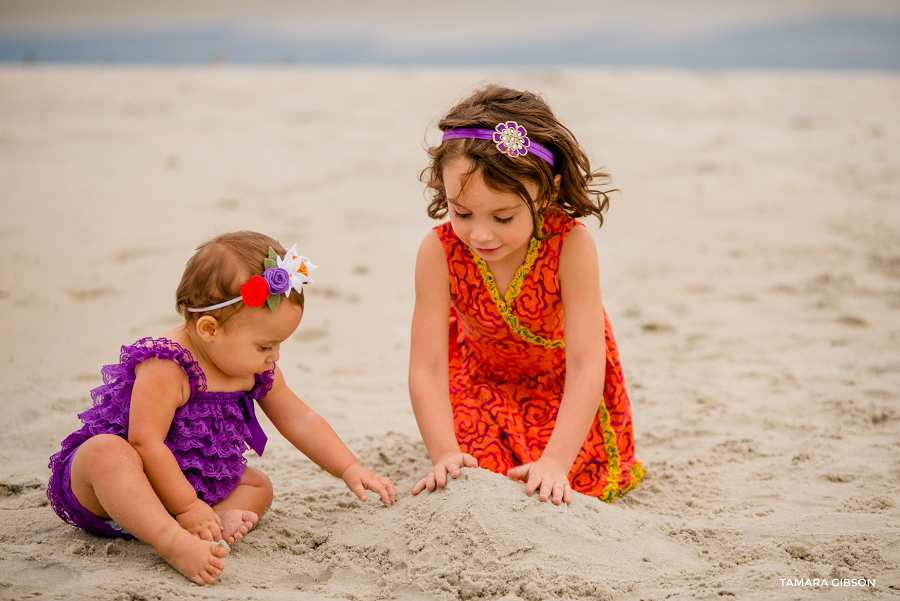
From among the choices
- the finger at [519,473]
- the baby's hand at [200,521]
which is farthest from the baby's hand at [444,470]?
the baby's hand at [200,521]

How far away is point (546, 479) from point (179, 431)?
1.03 meters

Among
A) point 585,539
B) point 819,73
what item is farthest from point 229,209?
point 819,73

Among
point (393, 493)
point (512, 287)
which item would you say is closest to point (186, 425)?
point (393, 493)

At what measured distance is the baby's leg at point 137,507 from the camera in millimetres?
1854

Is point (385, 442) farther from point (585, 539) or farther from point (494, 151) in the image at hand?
point (494, 151)

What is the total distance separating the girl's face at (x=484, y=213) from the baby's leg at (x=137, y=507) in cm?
110

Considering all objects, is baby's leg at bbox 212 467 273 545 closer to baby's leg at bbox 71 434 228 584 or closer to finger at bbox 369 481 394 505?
baby's leg at bbox 71 434 228 584

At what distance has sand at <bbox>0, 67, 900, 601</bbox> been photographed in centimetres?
195

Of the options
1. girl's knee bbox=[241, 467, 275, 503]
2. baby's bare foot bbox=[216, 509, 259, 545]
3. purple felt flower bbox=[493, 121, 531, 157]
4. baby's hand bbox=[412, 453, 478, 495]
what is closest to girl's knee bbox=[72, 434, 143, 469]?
baby's bare foot bbox=[216, 509, 259, 545]

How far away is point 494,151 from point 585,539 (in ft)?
3.66

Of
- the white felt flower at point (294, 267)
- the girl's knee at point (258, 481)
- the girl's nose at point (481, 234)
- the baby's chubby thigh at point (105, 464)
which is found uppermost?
the girl's nose at point (481, 234)

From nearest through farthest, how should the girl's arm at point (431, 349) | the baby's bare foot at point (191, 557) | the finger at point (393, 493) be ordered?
the baby's bare foot at point (191, 557), the finger at point (393, 493), the girl's arm at point (431, 349)

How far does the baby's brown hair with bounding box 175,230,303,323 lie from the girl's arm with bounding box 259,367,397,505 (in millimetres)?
372

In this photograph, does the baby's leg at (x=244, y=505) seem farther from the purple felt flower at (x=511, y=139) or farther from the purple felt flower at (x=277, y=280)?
the purple felt flower at (x=511, y=139)
